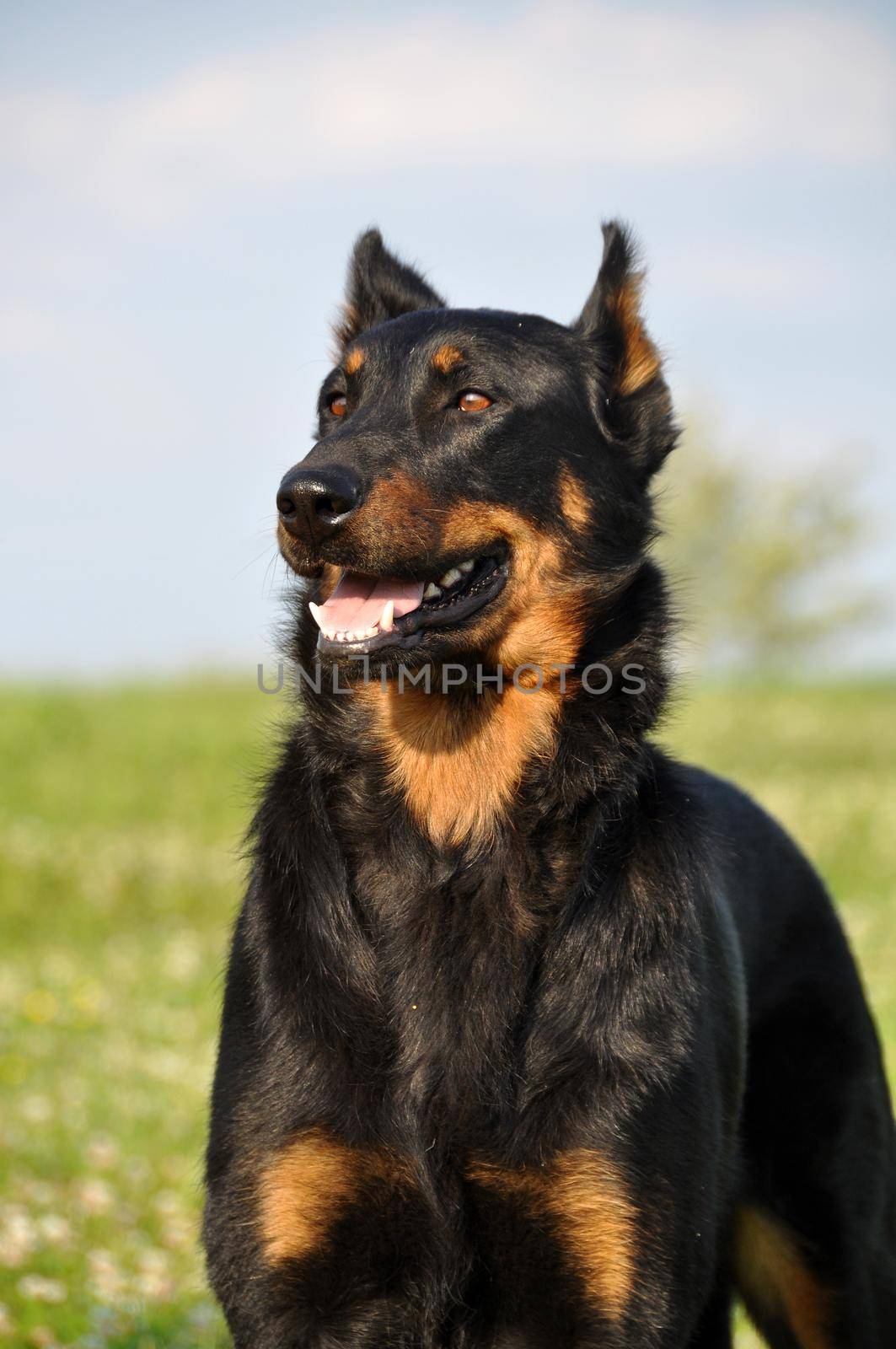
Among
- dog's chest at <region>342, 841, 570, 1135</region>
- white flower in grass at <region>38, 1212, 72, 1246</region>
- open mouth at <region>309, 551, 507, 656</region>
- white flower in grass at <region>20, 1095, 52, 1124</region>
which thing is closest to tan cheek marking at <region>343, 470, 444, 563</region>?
open mouth at <region>309, 551, 507, 656</region>

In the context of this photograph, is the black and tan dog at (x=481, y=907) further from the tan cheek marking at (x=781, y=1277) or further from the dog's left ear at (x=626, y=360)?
the tan cheek marking at (x=781, y=1277)

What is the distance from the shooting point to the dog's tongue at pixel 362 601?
3.54 meters

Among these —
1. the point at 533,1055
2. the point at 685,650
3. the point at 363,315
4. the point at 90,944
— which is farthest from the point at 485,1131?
the point at 90,944

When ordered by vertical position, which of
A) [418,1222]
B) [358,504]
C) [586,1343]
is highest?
[358,504]

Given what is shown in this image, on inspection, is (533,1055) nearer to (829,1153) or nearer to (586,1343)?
(586,1343)

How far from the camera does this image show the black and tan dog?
10.5ft

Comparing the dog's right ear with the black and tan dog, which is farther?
the dog's right ear

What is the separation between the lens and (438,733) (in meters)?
3.70

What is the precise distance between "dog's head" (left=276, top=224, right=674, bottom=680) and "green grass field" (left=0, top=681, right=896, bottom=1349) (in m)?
0.51

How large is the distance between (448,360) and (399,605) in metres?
0.71

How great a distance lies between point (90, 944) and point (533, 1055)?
33.1ft

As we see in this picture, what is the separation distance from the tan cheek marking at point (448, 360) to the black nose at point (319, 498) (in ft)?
1.70

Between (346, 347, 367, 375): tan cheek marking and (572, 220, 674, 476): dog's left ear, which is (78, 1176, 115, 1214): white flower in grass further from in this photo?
(572, 220, 674, 476): dog's left ear

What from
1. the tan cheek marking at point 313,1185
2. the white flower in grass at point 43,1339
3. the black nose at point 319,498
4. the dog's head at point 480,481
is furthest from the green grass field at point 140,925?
the tan cheek marking at point 313,1185
